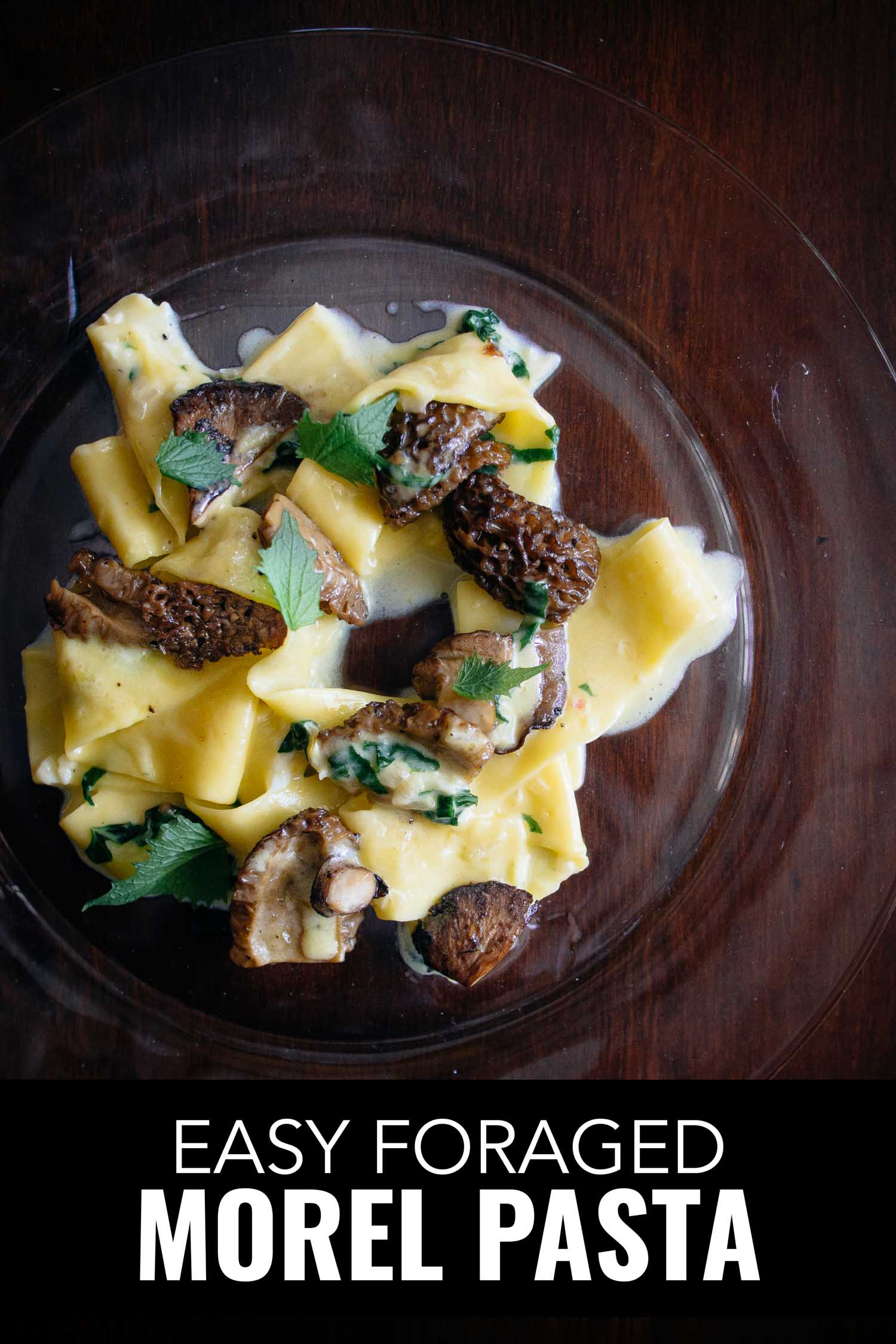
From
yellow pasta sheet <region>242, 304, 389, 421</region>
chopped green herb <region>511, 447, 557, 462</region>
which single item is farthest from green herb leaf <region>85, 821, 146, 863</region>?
chopped green herb <region>511, 447, 557, 462</region>

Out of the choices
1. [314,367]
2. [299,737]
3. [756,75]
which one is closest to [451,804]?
[299,737]

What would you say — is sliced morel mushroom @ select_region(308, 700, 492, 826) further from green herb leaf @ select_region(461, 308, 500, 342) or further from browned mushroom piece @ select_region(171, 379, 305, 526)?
green herb leaf @ select_region(461, 308, 500, 342)

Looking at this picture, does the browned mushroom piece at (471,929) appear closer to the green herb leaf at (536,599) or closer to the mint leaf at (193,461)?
the green herb leaf at (536,599)

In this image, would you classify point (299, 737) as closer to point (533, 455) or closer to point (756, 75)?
point (533, 455)

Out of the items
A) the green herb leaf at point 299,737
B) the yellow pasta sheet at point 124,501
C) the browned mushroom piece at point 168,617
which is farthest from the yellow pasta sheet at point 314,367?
the green herb leaf at point 299,737

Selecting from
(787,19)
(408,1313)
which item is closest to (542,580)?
(787,19)
